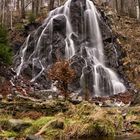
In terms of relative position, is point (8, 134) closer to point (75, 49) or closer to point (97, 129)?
point (97, 129)

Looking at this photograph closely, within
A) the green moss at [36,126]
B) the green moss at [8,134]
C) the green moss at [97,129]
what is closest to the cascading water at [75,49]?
the green moss at [36,126]

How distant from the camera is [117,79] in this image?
39625 millimetres

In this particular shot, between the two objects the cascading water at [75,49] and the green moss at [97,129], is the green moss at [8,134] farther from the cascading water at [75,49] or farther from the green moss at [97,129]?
the cascading water at [75,49]

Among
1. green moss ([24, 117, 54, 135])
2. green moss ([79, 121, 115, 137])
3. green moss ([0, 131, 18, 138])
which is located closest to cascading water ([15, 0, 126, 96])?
green moss ([24, 117, 54, 135])

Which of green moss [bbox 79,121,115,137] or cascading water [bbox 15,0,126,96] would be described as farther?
cascading water [bbox 15,0,126,96]

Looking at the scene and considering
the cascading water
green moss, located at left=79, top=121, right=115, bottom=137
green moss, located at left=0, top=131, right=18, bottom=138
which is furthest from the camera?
the cascading water

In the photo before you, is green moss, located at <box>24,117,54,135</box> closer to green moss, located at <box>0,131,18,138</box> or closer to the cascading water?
green moss, located at <box>0,131,18,138</box>

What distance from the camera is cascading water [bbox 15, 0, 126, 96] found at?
38250mm

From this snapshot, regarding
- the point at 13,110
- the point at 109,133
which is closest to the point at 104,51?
the point at 13,110

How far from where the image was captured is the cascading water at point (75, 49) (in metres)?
38.2

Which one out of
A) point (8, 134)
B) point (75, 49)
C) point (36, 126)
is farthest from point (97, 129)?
point (75, 49)

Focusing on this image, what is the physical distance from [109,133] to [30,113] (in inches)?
213

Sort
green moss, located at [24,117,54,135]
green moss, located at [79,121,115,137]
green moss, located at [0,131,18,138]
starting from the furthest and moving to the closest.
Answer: green moss, located at [24,117,54,135]
green moss, located at [79,121,115,137]
green moss, located at [0,131,18,138]

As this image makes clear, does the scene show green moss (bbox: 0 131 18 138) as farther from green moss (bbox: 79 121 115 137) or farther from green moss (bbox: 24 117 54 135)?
green moss (bbox: 79 121 115 137)
